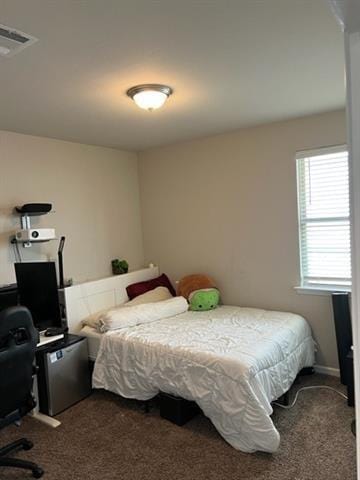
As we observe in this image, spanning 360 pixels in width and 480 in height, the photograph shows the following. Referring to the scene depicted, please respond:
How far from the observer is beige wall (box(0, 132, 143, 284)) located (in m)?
3.44

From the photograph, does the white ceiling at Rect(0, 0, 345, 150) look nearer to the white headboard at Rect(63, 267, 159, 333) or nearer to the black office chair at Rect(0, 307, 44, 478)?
the black office chair at Rect(0, 307, 44, 478)

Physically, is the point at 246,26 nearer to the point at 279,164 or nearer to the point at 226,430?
the point at 279,164

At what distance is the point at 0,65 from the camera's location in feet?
6.74

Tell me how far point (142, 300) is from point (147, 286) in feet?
1.16

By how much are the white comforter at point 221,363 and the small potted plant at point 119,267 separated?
1015 millimetres

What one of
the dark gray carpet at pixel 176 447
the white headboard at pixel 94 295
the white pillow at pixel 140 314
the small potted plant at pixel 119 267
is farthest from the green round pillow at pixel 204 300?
the dark gray carpet at pixel 176 447

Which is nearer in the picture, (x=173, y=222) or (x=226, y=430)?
(x=226, y=430)

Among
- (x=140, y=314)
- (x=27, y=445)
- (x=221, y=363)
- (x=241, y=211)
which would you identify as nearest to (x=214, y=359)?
(x=221, y=363)

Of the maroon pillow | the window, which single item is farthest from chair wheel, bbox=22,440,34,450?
the window

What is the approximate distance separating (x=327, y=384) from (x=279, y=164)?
84.6 inches

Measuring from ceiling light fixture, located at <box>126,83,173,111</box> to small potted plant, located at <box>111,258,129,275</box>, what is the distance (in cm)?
222

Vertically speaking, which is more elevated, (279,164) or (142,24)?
(142,24)

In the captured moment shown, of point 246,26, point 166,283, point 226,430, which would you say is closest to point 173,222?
point 166,283

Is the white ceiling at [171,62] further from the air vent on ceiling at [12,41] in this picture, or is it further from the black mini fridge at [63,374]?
the black mini fridge at [63,374]
